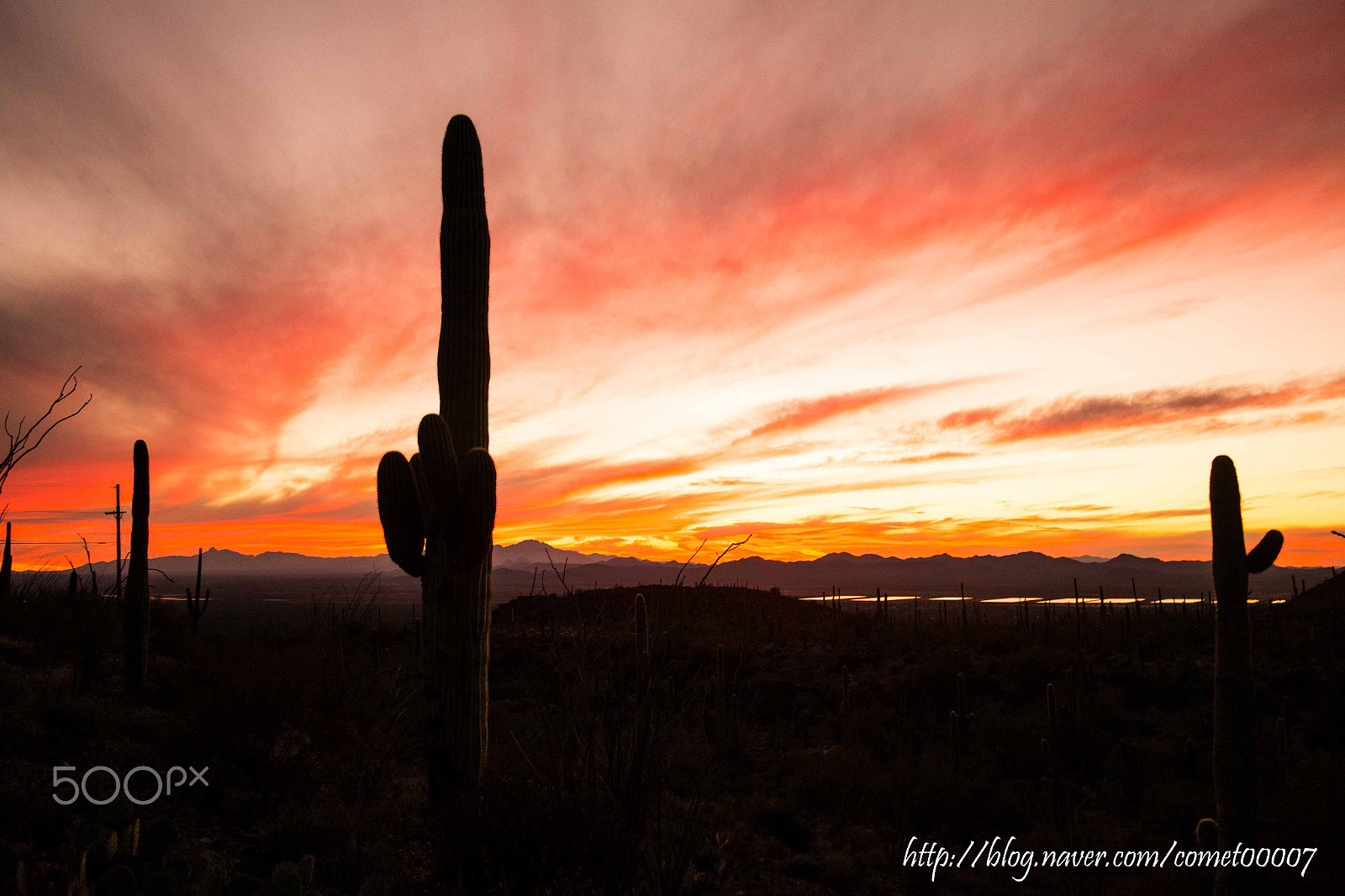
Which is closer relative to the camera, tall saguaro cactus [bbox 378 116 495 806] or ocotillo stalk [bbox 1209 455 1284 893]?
tall saguaro cactus [bbox 378 116 495 806]

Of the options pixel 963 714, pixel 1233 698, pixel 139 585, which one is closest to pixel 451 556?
pixel 1233 698

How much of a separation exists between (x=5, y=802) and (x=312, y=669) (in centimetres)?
672

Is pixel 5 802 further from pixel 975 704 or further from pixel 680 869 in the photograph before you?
pixel 975 704

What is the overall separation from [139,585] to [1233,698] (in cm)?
1614

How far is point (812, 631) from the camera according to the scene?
2992 centimetres

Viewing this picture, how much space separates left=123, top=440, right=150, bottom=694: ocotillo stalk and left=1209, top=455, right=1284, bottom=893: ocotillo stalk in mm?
15265

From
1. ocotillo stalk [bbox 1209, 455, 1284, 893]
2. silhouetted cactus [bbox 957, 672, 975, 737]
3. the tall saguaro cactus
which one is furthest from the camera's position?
silhouetted cactus [bbox 957, 672, 975, 737]

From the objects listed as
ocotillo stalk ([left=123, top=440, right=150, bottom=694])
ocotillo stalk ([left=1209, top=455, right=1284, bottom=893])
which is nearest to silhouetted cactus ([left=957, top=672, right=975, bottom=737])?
ocotillo stalk ([left=1209, top=455, right=1284, bottom=893])

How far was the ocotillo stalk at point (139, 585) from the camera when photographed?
11.7 m

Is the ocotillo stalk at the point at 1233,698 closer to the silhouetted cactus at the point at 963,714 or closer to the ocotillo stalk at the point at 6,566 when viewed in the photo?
the silhouetted cactus at the point at 963,714

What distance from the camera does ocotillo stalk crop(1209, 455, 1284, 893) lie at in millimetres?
6992

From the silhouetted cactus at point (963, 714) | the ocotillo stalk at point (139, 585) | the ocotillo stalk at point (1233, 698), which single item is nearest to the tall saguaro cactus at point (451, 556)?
the ocotillo stalk at point (1233, 698)

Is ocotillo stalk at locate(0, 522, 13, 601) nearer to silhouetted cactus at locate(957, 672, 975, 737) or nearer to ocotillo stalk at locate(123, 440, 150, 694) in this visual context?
ocotillo stalk at locate(123, 440, 150, 694)

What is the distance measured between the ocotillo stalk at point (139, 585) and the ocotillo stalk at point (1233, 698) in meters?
15.3
